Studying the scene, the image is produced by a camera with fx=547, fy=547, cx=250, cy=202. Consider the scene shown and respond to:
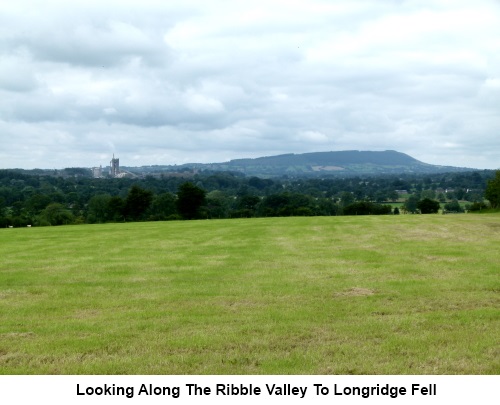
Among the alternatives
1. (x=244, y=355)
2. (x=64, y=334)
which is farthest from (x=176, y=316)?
(x=244, y=355)

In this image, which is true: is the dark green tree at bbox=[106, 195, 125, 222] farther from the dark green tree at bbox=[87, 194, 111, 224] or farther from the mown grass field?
the mown grass field

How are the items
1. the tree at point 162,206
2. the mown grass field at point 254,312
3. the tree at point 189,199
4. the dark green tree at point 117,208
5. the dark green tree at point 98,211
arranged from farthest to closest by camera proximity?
1. the tree at point 162,206
2. the dark green tree at point 98,211
3. the dark green tree at point 117,208
4. the tree at point 189,199
5. the mown grass field at point 254,312

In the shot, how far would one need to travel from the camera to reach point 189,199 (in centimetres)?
8069

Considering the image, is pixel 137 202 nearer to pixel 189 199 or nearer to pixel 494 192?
pixel 189 199

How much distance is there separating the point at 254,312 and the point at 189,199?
228ft

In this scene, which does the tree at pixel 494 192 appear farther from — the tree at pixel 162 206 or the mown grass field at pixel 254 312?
the mown grass field at pixel 254 312

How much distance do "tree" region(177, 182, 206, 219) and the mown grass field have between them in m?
56.5

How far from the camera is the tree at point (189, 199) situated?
8050 cm

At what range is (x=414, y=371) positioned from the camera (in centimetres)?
802

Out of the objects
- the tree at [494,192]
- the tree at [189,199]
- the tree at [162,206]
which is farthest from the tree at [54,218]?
the tree at [494,192]

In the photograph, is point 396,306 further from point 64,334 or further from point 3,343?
point 3,343

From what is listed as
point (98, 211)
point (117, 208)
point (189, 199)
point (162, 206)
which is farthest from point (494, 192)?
point (98, 211)

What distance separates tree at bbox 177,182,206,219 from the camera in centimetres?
8050

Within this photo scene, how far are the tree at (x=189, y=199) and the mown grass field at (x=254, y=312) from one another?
56.5 metres
